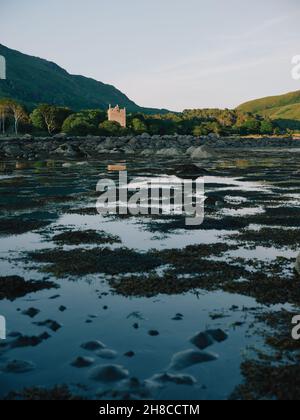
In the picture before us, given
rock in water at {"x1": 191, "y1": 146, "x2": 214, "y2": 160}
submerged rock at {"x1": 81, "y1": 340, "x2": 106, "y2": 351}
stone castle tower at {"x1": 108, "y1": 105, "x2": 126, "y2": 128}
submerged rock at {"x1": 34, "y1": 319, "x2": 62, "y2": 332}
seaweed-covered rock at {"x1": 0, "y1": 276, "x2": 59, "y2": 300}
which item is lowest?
submerged rock at {"x1": 81, "y1": 340, "x2": 106, "y2": 351}

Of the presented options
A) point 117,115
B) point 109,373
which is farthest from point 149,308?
point 117,115

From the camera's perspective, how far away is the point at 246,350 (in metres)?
6.74

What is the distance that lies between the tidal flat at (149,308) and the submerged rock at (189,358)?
2 cm

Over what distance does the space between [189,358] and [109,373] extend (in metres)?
1.19

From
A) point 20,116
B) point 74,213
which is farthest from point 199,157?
point 20,116

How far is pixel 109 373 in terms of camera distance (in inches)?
239

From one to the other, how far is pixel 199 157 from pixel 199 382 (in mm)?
59320

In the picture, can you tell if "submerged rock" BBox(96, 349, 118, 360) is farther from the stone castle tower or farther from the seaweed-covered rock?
the stone castle tower

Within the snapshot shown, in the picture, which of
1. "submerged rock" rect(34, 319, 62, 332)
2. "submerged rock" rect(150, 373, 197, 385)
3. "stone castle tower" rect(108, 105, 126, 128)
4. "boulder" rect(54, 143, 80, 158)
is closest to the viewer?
"submerged rock" rect(150, 373, 197, 385)

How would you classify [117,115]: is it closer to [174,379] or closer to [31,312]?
[31,312]

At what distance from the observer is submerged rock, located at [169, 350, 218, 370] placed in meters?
6.29

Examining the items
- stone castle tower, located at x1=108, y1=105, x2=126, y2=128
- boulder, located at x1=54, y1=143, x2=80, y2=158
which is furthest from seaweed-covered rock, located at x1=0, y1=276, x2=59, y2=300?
stone castle tower, located at x1=108, y1=105, x2=126, y2=128

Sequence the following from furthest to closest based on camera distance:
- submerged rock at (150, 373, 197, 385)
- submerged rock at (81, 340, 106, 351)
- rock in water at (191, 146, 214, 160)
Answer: rock in water at (191, 146, 214, 160)
submerged rock at (81, 340, 106, 351)
submerged rock at (150, 373, 197, 385)

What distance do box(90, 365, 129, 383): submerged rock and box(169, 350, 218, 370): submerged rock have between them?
672 mm
